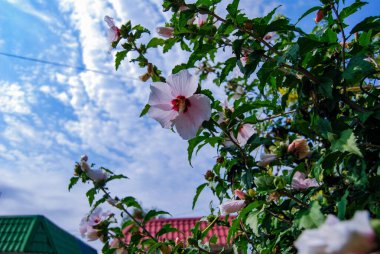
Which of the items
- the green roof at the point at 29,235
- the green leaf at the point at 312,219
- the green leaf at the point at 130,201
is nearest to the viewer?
the green leaf at the point at 312,219

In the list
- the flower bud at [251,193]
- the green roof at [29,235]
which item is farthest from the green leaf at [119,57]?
the green roof at [29,235]

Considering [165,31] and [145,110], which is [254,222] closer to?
[145,110]

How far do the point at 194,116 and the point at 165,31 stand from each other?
51 centimetres

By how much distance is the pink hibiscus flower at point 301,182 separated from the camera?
126 centimetres

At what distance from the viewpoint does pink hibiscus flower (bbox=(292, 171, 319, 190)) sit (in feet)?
4.14

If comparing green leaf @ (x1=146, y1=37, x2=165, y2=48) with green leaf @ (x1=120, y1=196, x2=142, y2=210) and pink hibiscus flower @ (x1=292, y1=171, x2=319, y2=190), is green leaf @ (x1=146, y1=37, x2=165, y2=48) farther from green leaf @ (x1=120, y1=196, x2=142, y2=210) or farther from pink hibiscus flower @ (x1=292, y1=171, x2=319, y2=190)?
green leaf @ (x1=120, y1=196, x2=142, y2=210)

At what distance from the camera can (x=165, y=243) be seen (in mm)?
1598

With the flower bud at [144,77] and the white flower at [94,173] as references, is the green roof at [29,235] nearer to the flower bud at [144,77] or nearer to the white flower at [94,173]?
the white flower at [94,173]

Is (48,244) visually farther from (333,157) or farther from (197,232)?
(333,157)

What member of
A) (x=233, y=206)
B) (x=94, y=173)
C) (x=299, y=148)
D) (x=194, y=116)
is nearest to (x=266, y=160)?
(x=299, y=148)

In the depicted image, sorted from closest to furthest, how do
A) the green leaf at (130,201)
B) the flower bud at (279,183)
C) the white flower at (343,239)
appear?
the white flower at (343,239) < the flower bud at (279,183) < the green leaf at (130,201)

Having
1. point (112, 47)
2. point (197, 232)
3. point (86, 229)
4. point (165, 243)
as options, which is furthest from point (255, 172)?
point (86, 229)

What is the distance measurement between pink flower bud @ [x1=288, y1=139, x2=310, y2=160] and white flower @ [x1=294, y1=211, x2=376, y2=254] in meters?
0.91

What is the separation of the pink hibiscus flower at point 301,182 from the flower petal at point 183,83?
53 centimetres
